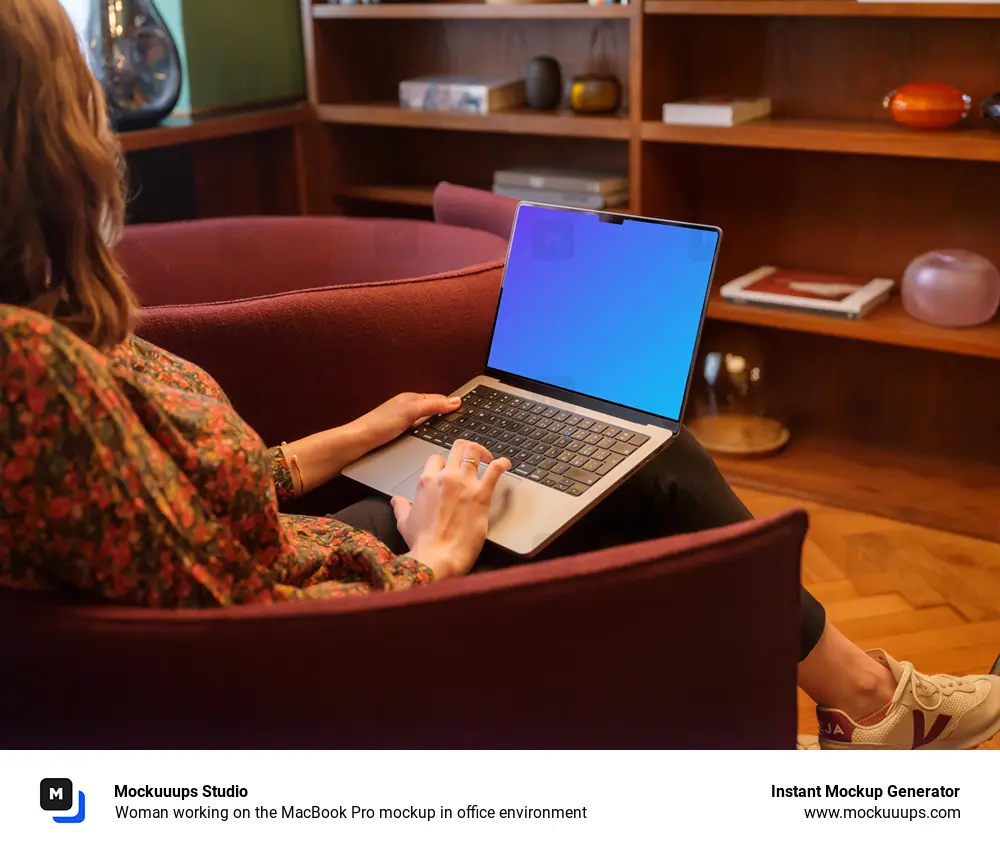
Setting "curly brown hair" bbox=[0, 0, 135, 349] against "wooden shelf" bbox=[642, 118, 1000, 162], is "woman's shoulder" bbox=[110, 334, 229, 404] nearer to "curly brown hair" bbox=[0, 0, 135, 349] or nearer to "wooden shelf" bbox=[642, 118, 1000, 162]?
"curly brown hair" bbox=[0, 0, 135, 349]

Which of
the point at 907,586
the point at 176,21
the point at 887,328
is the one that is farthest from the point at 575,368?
the point at 176,21

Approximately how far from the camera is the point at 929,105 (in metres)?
1.89

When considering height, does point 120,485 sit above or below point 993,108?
below

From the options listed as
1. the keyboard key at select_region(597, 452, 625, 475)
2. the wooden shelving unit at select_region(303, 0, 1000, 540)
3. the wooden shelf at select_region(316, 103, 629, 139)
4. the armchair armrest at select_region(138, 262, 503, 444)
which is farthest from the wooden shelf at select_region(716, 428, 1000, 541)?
the keyboard key at select_region(597, 452, 625, 475)

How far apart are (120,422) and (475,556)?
362 mm

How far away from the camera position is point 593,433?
1119mm

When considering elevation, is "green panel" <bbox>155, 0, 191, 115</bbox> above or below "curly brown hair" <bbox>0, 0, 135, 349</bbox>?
above

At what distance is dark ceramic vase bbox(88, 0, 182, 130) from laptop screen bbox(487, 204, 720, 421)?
4.00 ft

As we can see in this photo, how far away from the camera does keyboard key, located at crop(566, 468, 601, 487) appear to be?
3.39ft

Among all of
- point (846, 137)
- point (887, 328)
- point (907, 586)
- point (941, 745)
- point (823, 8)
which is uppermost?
point (823, 8)

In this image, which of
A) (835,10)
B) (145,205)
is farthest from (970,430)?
(145,205)

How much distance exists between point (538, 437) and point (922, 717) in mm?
508

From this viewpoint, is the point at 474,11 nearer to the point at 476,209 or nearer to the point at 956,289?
the point at 476,209

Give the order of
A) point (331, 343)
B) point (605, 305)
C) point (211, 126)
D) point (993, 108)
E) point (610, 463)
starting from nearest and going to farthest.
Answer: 1. point (610, 463)
2. point (605, 305)
3. point (331, 343)
4. point (993, 108)
5. point (211, 126)
